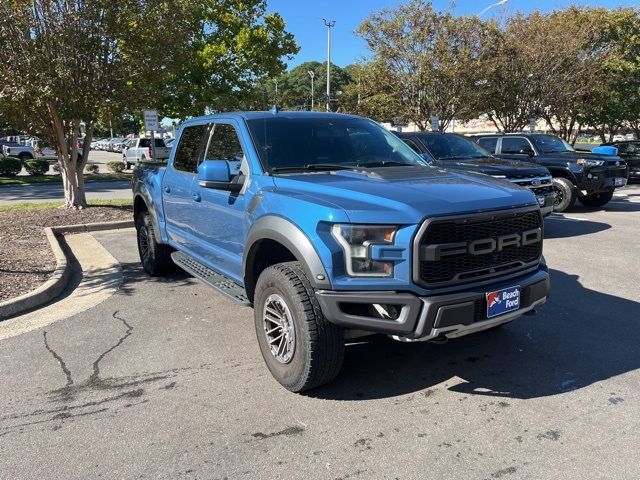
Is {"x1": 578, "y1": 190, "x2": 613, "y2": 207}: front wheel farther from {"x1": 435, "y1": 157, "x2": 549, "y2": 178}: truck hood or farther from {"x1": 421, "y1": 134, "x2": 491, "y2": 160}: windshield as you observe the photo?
{"x1": 435, "y1": 157, "x2": 549, "y2": 178}: truck hood

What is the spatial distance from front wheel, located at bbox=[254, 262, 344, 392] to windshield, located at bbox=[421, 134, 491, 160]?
23.3 feet

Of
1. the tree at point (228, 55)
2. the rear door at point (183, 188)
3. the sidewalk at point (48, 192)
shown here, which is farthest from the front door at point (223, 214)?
the tree at point (228, 55)

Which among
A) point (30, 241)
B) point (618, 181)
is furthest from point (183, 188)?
point (618, 181)

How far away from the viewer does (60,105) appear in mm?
10102

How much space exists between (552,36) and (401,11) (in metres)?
6.36

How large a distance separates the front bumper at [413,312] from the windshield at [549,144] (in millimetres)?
10560

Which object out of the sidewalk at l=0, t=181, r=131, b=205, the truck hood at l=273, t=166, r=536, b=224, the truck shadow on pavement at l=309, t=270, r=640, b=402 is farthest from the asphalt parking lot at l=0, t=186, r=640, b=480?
the sidewalk at l=0, t=181, r=131, b=205

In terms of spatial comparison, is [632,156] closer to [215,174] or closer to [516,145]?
[516,145]

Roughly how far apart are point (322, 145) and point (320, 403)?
210 cm

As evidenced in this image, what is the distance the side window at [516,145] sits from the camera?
12.4 m

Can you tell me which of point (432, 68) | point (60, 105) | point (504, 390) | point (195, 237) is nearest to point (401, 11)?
point (432, 68)

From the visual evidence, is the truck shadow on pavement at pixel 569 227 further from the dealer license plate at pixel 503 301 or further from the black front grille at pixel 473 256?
the dealer license plate at pixel 503 301

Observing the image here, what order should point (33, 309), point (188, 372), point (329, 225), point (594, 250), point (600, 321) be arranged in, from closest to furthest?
1. point (329, 225)
2. point (188, 372)
3. point (600, 321)
4. point (33, 309)
5. point (594, 250)

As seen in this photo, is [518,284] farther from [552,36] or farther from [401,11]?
[552,36]
